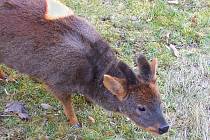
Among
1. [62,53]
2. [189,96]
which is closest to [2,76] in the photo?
[62,53]

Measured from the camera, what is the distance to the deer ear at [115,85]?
4.97 m

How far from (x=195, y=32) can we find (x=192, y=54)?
457 millimetres

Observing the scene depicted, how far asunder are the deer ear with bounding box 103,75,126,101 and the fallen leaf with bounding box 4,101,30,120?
3.69ft

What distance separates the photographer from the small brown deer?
531cm

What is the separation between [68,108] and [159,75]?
1.31 m

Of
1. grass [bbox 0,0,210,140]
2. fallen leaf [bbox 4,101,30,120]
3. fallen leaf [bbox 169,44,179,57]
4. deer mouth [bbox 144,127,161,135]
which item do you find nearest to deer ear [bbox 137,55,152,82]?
deer mouth [bbox 144,127,161,135]

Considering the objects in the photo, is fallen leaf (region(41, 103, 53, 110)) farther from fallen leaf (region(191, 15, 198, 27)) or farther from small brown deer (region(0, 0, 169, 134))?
fallen leaf (region(191, 15, 198, 27))

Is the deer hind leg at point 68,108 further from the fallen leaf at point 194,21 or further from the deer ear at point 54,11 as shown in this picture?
the fallen leaf at point 194,21

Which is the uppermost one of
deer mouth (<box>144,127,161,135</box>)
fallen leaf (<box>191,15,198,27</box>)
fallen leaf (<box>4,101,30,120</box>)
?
fallen leaf (<box>191,15,198,27</box>)

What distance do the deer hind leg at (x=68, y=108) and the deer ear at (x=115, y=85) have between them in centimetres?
61

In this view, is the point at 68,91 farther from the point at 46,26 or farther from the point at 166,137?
the point at 166,137

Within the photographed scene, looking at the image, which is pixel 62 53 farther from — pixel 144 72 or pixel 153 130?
pixel 153 130

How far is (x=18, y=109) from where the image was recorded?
5793 mm

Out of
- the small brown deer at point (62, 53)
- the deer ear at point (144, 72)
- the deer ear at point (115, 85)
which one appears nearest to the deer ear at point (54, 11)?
the small brown deer at point (62, 53)
